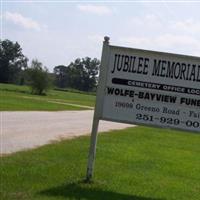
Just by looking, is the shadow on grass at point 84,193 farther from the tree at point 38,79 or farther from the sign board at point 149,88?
the tree at point 38,79

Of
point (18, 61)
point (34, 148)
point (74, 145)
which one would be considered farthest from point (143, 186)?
point (18, 61)

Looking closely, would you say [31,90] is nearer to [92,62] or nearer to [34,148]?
[92,62]

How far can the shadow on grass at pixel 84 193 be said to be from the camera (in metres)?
8.61

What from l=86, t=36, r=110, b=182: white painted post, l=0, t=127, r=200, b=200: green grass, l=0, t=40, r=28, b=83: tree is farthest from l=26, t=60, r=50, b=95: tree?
l=86, t=36, r=110, b=182: white painted post

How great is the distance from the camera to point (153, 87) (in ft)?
33.7

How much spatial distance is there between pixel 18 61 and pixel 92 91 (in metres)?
21.6

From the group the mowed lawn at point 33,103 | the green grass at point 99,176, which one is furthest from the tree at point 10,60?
the green grass at point 99,176

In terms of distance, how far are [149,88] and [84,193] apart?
2.42 meters

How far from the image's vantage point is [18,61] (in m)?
151

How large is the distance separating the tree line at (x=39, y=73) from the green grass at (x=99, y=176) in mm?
83851

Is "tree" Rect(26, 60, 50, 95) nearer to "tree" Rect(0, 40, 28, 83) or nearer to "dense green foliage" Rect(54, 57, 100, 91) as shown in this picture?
"tree" Rect(0, 40, 28, 83)

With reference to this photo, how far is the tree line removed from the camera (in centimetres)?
9931

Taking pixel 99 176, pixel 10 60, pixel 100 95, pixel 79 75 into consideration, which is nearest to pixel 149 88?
pixel 100 95

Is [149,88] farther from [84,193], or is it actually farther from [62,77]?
[62,77]
